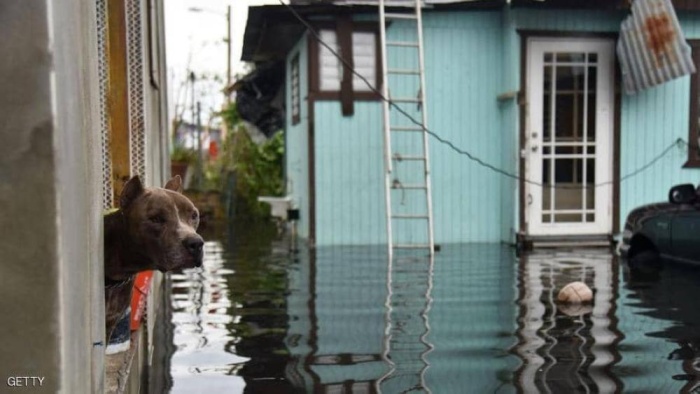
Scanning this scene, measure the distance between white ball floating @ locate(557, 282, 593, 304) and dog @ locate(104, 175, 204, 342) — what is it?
405 cm

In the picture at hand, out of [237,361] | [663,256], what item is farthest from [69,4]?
[663,256]

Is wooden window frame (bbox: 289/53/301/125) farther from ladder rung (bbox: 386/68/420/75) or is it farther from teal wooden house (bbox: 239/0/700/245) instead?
ladder rung (bbox: 386/68/420/75)

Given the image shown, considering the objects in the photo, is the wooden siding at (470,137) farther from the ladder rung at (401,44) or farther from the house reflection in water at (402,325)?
the house reflection in water at (402,325)

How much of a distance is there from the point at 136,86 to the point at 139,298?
4.28 feet

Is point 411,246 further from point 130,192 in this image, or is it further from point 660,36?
point 130,192

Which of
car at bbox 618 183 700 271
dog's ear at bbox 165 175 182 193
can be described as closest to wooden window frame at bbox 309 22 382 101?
car at bbox 618 183 700 271

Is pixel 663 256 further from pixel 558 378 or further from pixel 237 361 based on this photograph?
pixel 237 361

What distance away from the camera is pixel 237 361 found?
13.9 feet

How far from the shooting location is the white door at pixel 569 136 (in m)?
9.87

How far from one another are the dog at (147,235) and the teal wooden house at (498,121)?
7.16 m

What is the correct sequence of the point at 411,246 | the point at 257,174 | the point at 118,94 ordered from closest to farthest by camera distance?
1. the point at 118,94
2. the point at 411,246
3. the point at 257,174

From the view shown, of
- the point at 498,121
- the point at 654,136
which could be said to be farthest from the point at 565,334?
the point at 654,136

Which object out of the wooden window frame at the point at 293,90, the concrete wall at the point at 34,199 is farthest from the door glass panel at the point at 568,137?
the concrete wall at the point at 34,199

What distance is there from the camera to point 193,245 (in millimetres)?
2402
